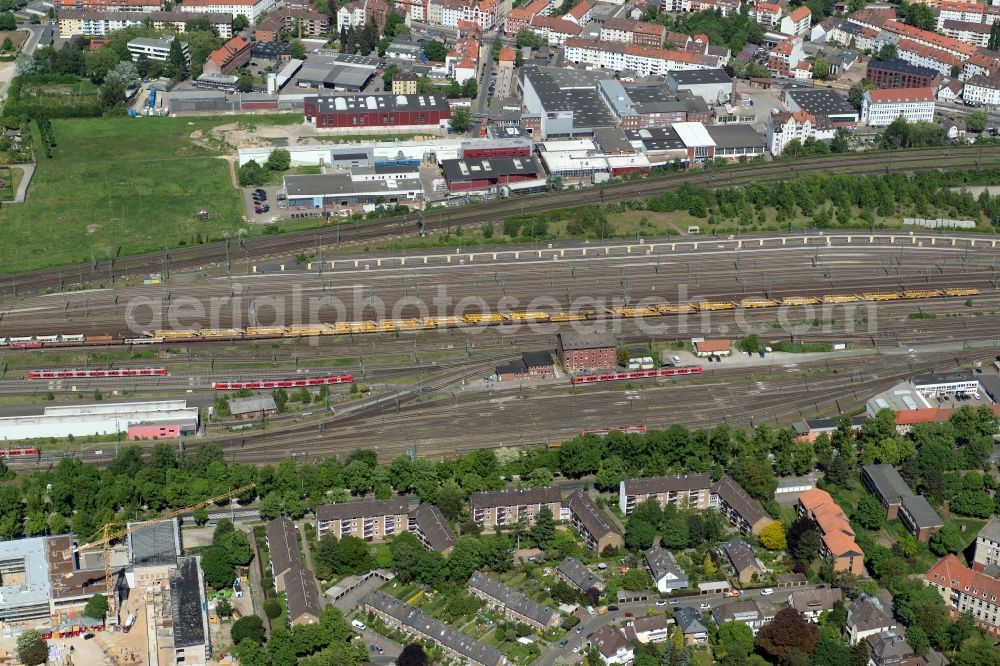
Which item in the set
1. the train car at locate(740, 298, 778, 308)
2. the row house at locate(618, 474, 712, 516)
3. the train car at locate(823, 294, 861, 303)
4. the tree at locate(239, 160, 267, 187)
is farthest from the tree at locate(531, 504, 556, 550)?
the tree at locate(239, 160, 267, 187)

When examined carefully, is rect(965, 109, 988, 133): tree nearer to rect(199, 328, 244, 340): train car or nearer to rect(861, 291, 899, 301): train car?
rect(861, 291, 899, 301): train car

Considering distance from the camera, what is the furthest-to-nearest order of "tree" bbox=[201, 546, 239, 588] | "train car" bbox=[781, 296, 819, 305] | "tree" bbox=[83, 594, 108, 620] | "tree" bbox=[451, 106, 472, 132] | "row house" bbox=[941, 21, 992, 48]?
"row house" bbox=[941, 21, 992, 48]
"tree" bbox=[451, 106, 472, 132]
"train car" bbox=[781, 296, 819, 305]
"tree" bbox=[201, 546, 239, 588]
"tree" bbox=[83, 594, 108, 620]

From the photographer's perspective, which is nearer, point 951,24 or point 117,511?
point 117,511

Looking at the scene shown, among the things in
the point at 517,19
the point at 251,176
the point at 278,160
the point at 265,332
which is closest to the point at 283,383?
the point at 265,332

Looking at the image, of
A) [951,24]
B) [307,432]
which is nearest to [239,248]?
[307,432]

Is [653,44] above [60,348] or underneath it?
above

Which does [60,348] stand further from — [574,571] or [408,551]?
[574,571]
